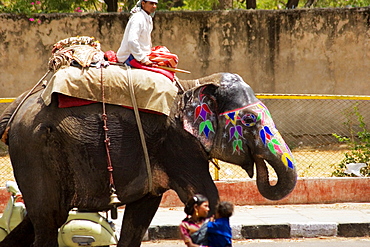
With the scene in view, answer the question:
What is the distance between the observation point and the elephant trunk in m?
5.73

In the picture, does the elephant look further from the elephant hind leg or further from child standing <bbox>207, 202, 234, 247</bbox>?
child standing <bbox>207, 202, 234, 247</bbox>

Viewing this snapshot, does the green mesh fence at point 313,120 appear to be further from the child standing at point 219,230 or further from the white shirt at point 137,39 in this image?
the child standing at point 219,230

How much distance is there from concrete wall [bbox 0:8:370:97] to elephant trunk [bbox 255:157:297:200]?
6664 mm

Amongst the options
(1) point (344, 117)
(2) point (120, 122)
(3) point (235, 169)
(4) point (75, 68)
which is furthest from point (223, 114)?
(1) point (344, 117)

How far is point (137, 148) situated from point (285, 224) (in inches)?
119

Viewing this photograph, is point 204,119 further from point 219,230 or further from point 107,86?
point 219,230

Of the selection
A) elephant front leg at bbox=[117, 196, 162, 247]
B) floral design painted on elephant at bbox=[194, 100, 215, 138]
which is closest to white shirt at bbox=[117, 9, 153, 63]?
floral design painted on elephant at bbox=[194, 100, 215, 138]

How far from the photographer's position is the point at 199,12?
12609 mm

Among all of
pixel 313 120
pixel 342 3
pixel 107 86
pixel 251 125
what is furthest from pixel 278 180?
pixel 342 3

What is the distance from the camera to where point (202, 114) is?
18.9 feet

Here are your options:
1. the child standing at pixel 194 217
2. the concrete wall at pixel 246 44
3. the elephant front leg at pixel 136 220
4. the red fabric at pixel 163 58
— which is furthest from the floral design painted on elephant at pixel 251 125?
the concrete wall at pixel 246 44

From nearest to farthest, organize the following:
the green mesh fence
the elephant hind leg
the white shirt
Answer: the white shirt
the elephant hind leg
the green mesh fence

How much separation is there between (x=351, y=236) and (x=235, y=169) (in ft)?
8.53

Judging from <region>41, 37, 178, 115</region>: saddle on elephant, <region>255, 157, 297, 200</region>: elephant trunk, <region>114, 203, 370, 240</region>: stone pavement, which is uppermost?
<region>41, 37, 178, 115</region>: saddle on elephant
